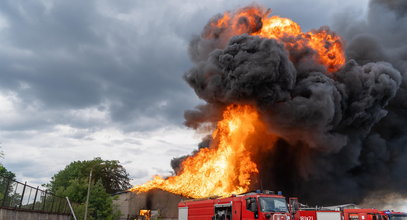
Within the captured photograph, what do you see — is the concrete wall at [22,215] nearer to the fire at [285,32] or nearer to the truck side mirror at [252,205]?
the truck side mirror at [252,205]

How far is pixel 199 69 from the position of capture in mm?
36250

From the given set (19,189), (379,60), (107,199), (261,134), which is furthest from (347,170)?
(19,189)

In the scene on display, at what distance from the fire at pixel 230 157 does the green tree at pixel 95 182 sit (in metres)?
10.8

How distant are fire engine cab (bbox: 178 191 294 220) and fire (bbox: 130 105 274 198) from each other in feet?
48.2

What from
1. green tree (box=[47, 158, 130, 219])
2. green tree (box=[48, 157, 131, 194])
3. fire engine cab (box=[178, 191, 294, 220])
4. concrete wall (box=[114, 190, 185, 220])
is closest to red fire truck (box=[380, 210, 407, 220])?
fire engine cab (box=[178, 191, 294, 220])

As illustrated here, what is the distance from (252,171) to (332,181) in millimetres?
10340

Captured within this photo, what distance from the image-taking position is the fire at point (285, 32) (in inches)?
1469

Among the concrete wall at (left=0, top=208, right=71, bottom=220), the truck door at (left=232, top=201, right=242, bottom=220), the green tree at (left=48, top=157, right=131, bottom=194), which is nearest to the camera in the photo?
the truck door at (left=232, top=201, right=242, bottom=220)

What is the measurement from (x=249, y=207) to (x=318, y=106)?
17193 mm

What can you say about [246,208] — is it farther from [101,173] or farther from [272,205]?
[101,173]

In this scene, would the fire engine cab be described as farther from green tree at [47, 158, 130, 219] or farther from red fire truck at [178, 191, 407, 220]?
green tree at [47, 158, 130, 219]

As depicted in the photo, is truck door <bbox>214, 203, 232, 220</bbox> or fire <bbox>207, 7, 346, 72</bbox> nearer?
truck door <bbox>214, 203, 232, 220</bbox>

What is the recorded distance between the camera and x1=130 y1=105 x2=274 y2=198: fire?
3588cm

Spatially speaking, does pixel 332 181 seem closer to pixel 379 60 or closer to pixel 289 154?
pixel 289 154
